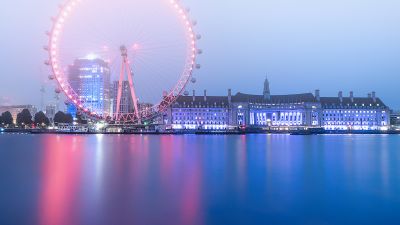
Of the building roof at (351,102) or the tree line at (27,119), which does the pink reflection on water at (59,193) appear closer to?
the tree line at (27,119)

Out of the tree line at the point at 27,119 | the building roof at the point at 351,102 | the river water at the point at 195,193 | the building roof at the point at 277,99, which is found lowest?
the river water at the point at 195,193

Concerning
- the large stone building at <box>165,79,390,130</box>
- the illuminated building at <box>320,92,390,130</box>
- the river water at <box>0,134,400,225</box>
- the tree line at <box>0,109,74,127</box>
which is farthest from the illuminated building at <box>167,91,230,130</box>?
the river water at <box>0,134,400,225</box>

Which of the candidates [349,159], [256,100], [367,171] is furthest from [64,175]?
[256,100]

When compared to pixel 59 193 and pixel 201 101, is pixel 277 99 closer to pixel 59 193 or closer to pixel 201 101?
pixel 201 101

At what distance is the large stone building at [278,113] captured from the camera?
89.6 metres

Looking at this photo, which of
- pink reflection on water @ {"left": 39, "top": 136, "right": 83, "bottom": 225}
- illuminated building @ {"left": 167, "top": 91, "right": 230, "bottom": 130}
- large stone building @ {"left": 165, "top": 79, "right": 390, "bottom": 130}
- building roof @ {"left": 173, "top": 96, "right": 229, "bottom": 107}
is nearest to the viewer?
pink reflection on water @ {"left": 39, "top": 136, "right": 83, "bottom": 225}

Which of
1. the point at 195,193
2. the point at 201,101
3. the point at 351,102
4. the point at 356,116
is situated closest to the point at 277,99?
the point at 351,102

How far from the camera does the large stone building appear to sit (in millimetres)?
89625

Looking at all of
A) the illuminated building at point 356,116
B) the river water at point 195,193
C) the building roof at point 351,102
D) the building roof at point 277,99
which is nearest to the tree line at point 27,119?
the building roof at point 277,99

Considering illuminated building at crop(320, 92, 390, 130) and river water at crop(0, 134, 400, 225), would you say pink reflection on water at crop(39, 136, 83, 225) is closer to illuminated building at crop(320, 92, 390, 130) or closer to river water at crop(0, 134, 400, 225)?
river water at crop(0, 134, 400, 225)

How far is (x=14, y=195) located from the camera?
1191 cm

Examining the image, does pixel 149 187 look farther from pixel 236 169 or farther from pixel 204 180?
pixel 236 169

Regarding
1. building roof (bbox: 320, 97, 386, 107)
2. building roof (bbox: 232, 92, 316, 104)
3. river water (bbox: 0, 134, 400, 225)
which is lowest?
river water (bbox: 0, 134, 400, 225)

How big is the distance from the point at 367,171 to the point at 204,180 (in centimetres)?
743
